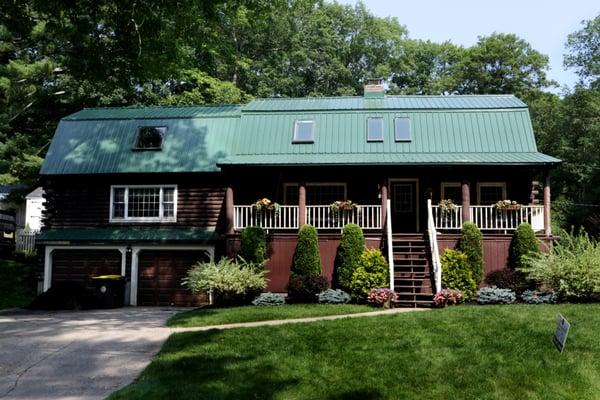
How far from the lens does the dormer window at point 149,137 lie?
2139 cm

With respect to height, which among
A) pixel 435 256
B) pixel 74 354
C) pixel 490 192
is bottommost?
pixel 74 354

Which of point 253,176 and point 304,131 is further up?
point 304,131

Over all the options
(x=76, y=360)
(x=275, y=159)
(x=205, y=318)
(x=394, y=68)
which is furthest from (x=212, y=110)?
(x=394, y=68)

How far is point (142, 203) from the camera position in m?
20.8

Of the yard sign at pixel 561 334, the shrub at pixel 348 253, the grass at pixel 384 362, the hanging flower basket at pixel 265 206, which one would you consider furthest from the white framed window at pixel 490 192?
the yard sign at pixel 561 334

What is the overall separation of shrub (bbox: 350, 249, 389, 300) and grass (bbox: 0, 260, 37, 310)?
38.3ft

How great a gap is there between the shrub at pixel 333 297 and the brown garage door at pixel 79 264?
8.65 metres

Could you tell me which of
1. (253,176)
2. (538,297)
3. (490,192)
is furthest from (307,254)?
(490,192)

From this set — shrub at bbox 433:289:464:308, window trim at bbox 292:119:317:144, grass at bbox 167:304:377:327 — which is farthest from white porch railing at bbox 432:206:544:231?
window trim at bbox 292:119:317:144

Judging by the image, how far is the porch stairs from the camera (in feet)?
50.9

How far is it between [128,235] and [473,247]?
11.4 meters

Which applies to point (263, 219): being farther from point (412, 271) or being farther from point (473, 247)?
point (473, 247)

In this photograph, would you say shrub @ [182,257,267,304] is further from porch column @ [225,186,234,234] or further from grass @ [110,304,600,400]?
grass @ [110,304,600,400]

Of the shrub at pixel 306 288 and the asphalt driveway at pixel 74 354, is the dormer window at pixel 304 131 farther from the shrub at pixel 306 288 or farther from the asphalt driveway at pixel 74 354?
the asphalt driveway at pixel 74 354
